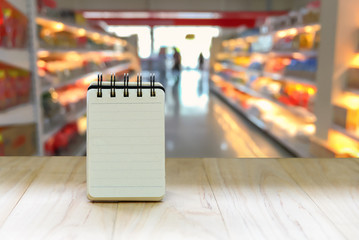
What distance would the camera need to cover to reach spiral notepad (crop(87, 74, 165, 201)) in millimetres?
994

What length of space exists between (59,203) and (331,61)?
11.7 feet

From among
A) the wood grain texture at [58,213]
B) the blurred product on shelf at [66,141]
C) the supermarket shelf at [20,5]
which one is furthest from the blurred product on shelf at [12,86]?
the wood grain texture at [58,213]

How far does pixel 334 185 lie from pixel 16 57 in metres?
2.60

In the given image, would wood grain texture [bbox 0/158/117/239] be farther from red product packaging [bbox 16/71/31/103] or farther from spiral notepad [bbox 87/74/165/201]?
red product packaging [bbox 16/71/31/103]

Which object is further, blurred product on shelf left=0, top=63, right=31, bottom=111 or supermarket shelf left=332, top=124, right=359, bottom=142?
supermarket shelf left=332, top=124, right=359, bottom=142

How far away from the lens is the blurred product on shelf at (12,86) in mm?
2971

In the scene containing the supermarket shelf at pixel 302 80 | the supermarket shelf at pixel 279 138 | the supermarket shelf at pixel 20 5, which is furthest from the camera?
the supermarket shelf at pixel 279 138

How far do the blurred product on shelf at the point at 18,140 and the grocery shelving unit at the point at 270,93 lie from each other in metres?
2.81

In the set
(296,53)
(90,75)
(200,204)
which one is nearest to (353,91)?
(296,53)

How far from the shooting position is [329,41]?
13.4 ft

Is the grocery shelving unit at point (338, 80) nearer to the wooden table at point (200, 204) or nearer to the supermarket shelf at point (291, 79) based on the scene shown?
the supermarket shelf at point (291, 79)

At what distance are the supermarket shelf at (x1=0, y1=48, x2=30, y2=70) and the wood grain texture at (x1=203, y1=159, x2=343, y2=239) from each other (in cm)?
210

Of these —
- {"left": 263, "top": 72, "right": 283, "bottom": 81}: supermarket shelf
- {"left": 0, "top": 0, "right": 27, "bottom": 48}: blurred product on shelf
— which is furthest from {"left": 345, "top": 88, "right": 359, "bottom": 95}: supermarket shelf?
{"left": 0, "top": 0, "right": 27, "bottom": 48}: blurred product on shelf

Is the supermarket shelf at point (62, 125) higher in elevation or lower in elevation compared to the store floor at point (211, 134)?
higher
